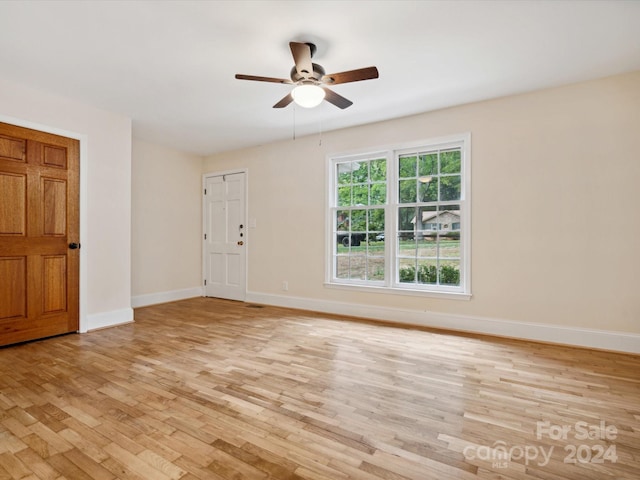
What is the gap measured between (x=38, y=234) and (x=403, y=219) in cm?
413

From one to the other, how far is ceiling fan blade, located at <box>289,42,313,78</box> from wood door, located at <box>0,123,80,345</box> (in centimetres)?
291

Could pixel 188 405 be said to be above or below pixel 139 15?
below

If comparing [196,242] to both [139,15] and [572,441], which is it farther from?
[572,441]

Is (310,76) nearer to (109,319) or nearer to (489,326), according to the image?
(489,326)

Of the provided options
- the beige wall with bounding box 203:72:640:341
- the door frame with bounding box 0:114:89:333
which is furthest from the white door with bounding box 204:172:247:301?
the beige wall with bounding box 203:72:640:341

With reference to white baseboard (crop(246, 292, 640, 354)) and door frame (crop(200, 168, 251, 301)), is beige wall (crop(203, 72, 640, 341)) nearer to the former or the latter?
white baseboard (crop(246, 292, 640, 354))

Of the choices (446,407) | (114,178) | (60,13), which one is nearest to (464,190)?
(446,407)

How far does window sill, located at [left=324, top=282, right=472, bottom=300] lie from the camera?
12.4 ft

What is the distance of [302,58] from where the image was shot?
238 centimetres

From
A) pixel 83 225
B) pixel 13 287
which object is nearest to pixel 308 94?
pixel 83 225

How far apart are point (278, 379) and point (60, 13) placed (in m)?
3.01

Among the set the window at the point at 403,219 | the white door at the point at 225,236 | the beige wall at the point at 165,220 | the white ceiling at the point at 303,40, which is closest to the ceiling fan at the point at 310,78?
the white ceiling at the point at 303,40

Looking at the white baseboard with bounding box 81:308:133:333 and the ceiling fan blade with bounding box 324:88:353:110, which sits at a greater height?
the ceiling fan blade with bounding box 324:88:353:110

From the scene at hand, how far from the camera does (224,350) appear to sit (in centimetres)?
310
